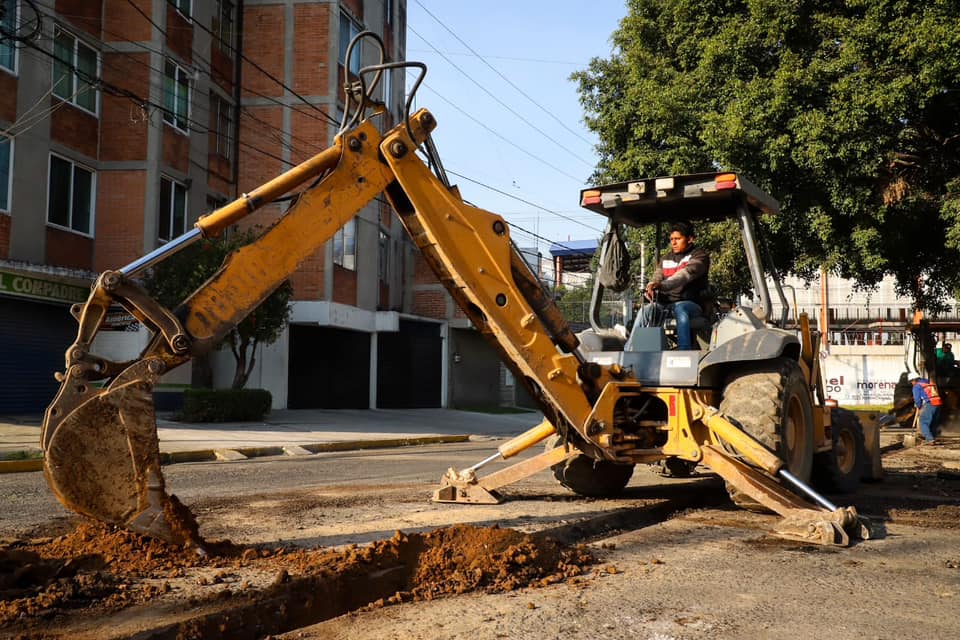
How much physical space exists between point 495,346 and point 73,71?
Answer: 16592 mm

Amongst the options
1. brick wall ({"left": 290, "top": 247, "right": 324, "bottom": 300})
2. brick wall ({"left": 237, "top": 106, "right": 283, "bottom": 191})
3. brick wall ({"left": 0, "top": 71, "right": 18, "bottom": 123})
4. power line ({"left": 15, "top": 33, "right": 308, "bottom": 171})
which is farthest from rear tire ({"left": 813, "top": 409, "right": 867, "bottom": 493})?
brick wall ({"left": 237, "top": 106, "right": 283, "bottom": 191})

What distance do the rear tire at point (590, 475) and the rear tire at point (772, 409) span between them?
56.5 inches

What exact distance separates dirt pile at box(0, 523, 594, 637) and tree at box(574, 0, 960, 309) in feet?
40.6

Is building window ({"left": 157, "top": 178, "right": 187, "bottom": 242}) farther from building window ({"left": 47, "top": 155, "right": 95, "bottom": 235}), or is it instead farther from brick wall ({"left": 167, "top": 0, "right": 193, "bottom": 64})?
brick wall ({"left": 167, "top": 0, "right": 193, "bottom": 64})

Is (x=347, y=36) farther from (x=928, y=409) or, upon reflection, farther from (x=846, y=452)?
(x=846, y=452)

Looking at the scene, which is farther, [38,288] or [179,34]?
[179,34]

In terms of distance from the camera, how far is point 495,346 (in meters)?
6.46

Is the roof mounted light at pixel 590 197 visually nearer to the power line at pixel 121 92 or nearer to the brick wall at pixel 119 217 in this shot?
the power line at pixel 121 92

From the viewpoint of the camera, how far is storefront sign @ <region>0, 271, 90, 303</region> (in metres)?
17.5

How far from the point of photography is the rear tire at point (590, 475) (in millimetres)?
7949

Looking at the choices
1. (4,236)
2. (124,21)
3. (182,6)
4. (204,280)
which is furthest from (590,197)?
(182,6)

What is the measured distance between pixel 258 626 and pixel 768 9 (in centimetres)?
1566

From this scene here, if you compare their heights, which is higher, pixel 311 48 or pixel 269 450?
pixel 311 48

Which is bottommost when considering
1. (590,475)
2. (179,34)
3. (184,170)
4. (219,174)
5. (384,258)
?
(590,475)
